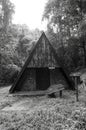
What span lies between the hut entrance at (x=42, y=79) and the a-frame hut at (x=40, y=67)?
20 cm

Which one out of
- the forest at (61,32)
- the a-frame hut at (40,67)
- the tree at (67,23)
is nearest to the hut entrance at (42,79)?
the a-frame hut at (40,67)

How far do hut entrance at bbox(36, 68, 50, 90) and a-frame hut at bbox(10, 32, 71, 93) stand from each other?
0.20 meters

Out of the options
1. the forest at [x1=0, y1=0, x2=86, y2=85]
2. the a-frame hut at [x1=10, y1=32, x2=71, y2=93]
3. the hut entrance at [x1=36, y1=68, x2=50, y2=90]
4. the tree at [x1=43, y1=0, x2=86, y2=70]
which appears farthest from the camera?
the tree at [x1=43, y1=0, x2=86, y2=70]

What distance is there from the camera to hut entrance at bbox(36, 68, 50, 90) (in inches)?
446

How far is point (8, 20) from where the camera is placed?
19.9 meters

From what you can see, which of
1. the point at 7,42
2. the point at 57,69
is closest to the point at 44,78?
the point at 57,69

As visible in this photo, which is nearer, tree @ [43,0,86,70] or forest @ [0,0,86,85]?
forest @ [0,0,86,85]

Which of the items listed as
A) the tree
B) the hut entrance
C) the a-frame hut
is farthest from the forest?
the a-frame hut

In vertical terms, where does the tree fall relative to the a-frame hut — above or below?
above

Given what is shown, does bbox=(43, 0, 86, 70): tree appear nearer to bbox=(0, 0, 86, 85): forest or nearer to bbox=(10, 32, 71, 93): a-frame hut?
bbox=(0, 0, 86, 85): forest

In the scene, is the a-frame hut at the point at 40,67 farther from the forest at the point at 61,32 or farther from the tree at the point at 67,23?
the tree at the point at 67,23

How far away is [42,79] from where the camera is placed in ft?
37.6

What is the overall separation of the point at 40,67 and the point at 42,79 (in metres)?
1.39

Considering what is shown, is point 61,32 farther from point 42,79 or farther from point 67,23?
point 42,79
